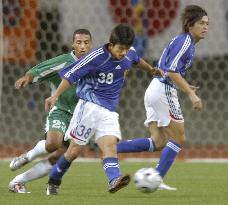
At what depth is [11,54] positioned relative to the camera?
14.4m

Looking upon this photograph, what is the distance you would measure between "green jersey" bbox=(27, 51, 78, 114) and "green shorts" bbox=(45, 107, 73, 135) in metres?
0.05

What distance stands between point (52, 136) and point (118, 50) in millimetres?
1569

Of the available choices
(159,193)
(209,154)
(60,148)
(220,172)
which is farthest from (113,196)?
(209,154)

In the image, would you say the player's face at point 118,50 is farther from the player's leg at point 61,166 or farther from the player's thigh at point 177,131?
the player's thigh at point 177,131

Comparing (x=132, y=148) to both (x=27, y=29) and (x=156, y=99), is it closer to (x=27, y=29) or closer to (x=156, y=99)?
(x=156, y=99)

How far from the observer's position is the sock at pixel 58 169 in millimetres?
8094

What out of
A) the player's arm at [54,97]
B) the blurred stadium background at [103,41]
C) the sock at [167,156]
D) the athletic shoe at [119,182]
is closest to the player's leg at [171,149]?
the sock at [167,156]

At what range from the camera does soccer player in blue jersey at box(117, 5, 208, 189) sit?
28.0 feet

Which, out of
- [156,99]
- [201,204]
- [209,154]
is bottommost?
[209,154]

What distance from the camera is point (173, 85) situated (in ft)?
29.8

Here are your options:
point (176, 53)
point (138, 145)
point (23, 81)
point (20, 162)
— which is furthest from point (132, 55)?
point (20, 162)

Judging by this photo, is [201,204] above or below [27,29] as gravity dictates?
below

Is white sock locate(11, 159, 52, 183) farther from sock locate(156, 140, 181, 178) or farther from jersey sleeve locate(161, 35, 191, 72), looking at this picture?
jersey sleeve locate(161, 35, 191, 72)

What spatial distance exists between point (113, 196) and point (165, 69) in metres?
1.32
